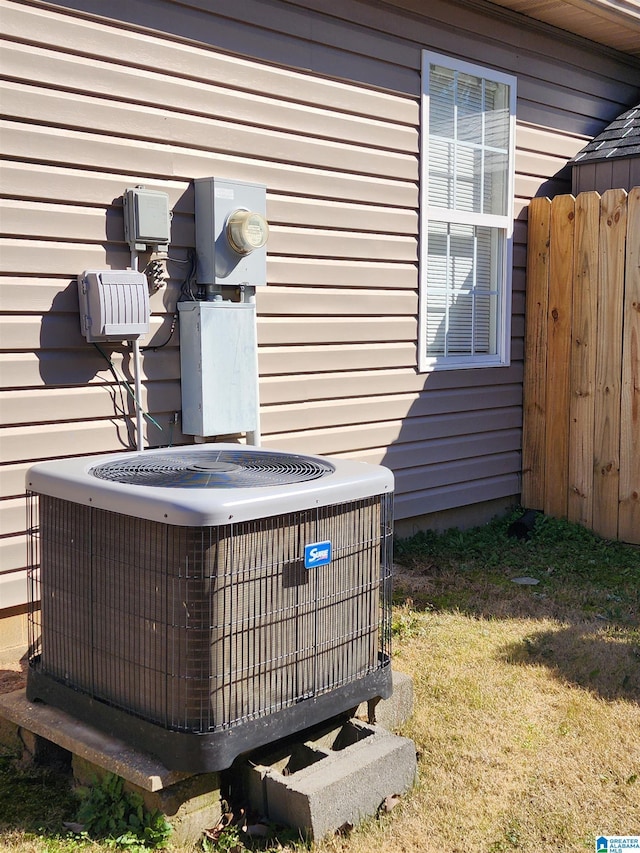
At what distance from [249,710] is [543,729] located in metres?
1.28

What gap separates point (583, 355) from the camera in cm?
625

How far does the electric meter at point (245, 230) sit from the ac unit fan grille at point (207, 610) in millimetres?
1763

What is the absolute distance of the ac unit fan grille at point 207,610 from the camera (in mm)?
2582

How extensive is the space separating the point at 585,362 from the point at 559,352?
0.23 metres

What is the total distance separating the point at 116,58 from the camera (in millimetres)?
4039

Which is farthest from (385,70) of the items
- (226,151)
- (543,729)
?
(543,729)

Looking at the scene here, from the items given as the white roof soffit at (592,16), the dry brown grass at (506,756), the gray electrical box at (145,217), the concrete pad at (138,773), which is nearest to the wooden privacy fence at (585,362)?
the white roof soffit at (592,16)

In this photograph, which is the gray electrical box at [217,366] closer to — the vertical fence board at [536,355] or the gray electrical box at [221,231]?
the gray electrical box at [221,231]

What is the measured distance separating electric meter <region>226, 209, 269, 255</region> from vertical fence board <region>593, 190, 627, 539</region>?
273 centimetres

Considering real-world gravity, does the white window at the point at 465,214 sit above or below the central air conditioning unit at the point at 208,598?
above

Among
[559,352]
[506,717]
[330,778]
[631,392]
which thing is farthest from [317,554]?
[559,352]

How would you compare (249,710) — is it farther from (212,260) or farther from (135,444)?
(212,260)

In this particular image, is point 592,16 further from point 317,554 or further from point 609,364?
point 317,554

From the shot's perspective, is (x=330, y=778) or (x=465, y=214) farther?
(x=465, y=214)
